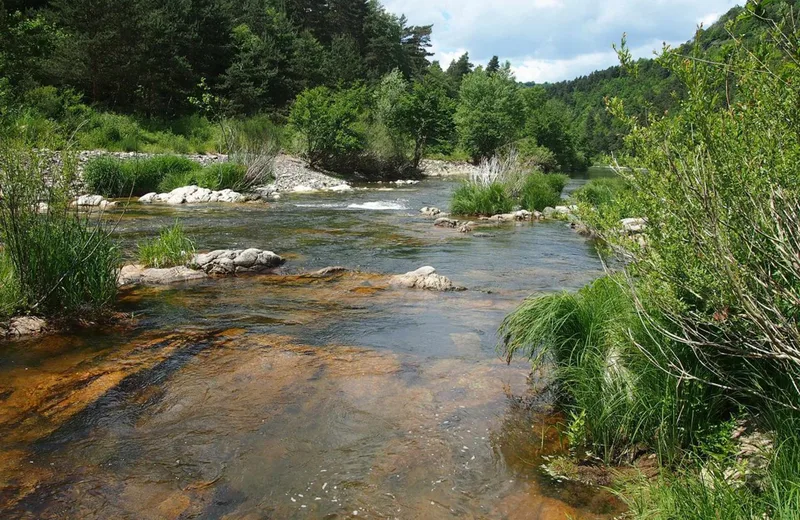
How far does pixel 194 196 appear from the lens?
72.3ft

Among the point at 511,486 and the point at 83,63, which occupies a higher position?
the point at 83,63

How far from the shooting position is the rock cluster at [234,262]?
1057 cm

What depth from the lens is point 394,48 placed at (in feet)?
257

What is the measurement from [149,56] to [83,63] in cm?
456

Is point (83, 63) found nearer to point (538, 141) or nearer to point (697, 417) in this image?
point (697, 417)

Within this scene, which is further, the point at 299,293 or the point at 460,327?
the point at 299,293

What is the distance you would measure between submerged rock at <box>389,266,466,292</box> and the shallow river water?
372mm

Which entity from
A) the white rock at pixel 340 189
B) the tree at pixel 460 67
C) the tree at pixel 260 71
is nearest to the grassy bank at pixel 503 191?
the white rock at pixel 340 189

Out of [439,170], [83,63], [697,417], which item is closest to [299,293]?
[697,417]

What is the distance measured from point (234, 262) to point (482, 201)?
11.6 m

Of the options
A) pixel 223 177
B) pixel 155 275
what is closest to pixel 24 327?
pixel 155 275

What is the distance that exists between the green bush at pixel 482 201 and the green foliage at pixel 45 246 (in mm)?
14541

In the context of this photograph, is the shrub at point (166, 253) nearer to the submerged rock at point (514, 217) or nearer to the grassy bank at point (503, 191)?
the submerged rock at point (514, 217)

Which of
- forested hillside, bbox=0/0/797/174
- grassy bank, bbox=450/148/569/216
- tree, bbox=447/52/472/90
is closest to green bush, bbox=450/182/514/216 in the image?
grassy bank, bbox=450/148/569/216
